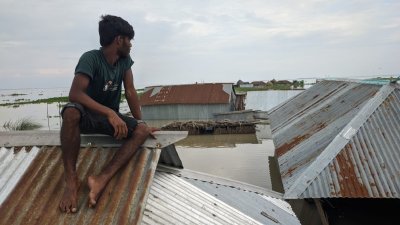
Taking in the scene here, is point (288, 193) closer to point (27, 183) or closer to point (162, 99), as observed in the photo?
point (27, 183)

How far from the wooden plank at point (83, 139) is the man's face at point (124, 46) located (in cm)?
92

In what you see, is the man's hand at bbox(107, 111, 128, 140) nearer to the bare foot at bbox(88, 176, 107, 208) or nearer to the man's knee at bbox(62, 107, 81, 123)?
the man's knee at bbox(62, 107, 81, 123)

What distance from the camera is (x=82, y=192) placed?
346 centimetres

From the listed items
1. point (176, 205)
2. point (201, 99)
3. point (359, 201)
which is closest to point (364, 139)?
point (359, 201)

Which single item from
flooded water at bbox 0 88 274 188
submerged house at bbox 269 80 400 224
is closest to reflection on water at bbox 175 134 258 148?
flooded water at bbox 0 88 274 188

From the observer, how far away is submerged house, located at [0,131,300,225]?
326 cm

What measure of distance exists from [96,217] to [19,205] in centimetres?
79

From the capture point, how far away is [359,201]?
39.5 ft

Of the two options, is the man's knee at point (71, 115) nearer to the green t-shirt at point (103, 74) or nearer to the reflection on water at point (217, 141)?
the green t-shirt at point (103, 74)

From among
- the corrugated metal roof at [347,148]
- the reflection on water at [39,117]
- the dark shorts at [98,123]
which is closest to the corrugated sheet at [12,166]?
the dark shorts at [98,123]

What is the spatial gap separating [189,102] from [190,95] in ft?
3.17

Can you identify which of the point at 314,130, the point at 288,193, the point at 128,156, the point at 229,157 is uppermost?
the point at 128,156

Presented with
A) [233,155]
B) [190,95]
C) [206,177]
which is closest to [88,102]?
[206,177]

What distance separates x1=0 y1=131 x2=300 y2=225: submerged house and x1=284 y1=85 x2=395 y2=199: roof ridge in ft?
10.2
